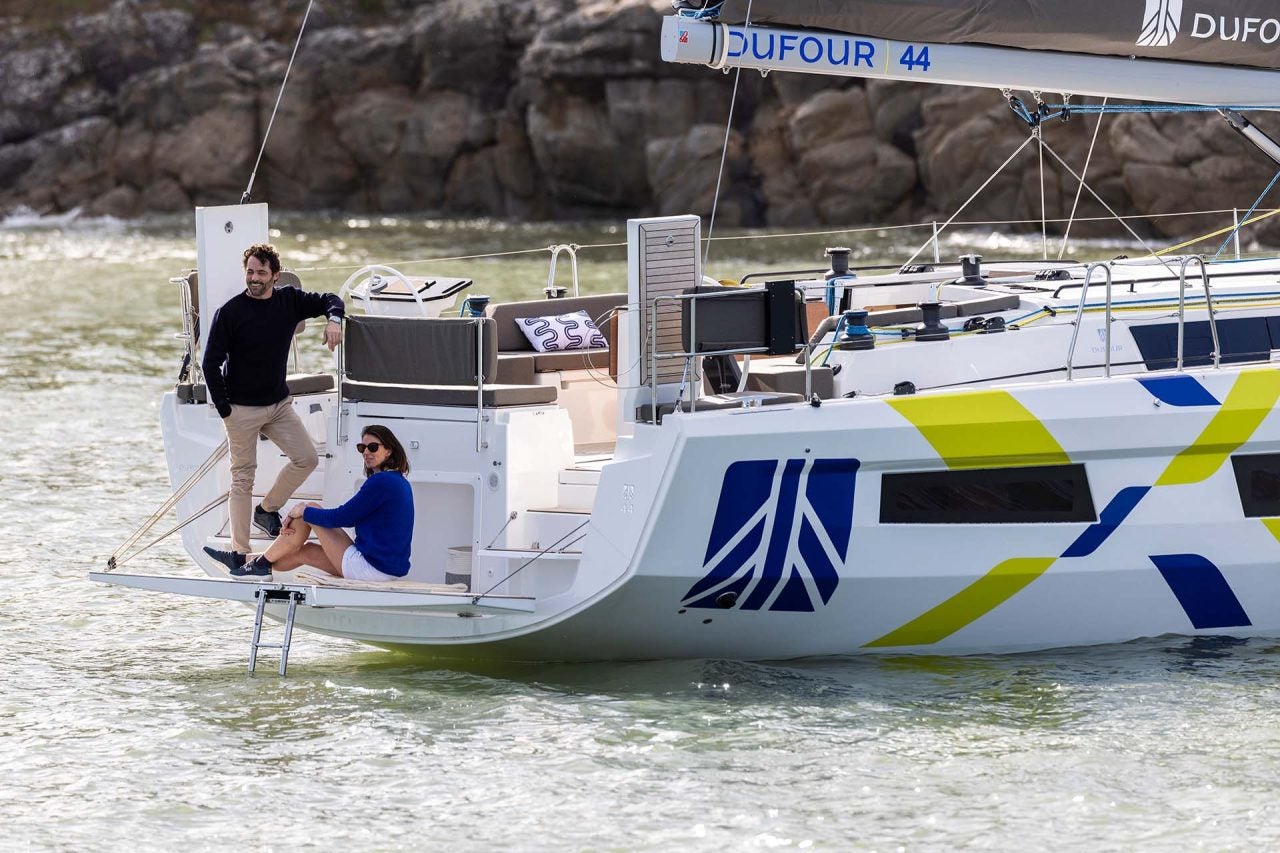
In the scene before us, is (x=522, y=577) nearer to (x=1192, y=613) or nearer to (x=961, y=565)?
(x=961, y=565)

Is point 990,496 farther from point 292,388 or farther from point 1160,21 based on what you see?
point 292,388

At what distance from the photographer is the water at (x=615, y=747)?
7.41 metres

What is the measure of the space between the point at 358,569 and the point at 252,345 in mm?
1326

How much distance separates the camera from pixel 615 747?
8.34 meters

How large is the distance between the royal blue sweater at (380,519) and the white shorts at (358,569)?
2cm

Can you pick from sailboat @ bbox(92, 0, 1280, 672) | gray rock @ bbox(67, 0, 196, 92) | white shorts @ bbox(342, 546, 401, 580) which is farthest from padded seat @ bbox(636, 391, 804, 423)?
gray rock @ bbox(67, 0, 196, 92)

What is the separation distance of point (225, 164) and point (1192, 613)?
39782 millimetres

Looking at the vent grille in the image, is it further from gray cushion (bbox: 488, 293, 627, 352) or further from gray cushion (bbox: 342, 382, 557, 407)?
gray cushion (bbox: 488, 293, 627, 352)

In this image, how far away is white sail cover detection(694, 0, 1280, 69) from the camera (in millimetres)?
9227

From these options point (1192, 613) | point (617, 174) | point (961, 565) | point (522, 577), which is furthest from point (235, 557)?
point (617, 174)

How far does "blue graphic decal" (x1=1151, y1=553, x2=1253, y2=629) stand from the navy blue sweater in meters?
4.68

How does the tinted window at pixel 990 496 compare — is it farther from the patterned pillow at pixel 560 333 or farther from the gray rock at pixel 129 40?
the gray rock at pixel 129 40

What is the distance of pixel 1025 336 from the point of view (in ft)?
32.0

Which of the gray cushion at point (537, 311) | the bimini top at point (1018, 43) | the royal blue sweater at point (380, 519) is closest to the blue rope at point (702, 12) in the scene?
the bimini top at point (1018, 43)
